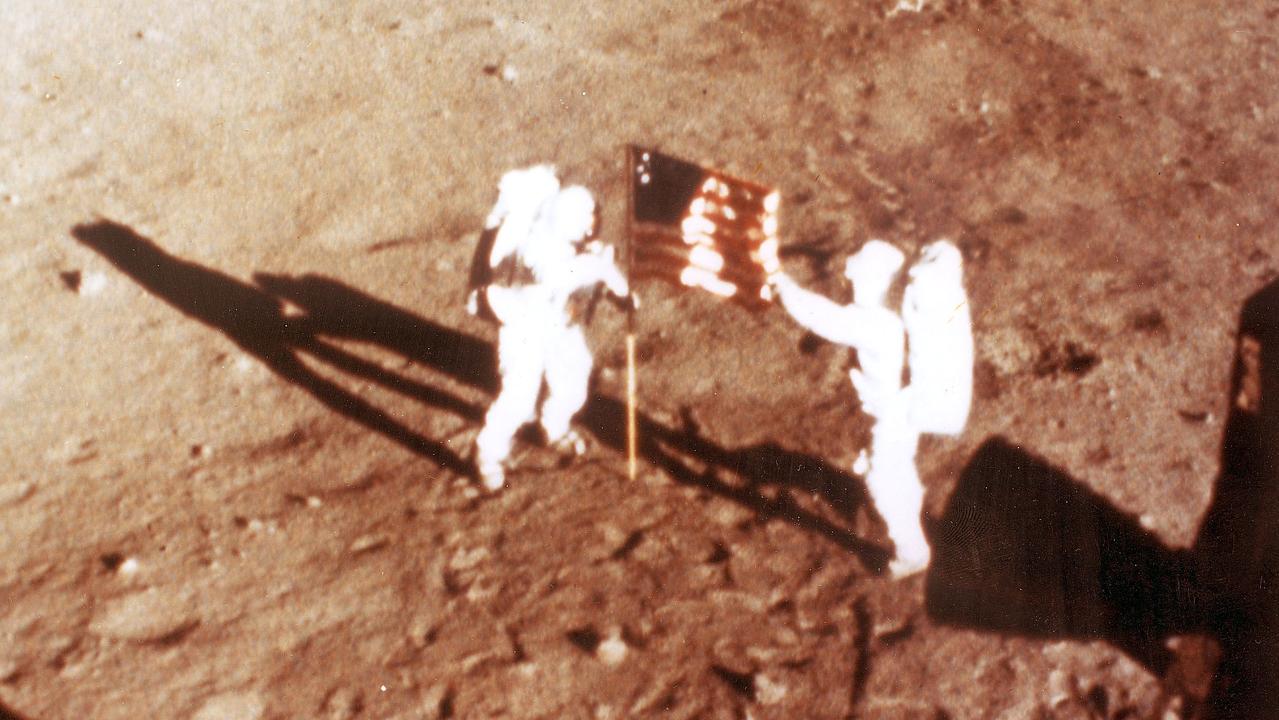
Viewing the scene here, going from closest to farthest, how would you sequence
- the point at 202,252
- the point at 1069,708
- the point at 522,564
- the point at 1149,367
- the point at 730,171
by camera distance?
the point at 1069,708 → the point at 522,564 → the point at 1149,367 → the point at 202,252 → the point at 730,171

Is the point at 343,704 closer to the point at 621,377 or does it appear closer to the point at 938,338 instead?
the point at 621,377

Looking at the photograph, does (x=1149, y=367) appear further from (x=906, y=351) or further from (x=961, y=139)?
(x=961, y=139)

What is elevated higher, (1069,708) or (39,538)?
(1069,708)

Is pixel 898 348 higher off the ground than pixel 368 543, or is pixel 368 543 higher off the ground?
pixel 898 348

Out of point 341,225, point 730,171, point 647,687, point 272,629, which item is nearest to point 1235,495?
point 647,687

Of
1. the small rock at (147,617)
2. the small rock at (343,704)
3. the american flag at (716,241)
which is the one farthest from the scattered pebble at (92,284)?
the american flag at (716,241)

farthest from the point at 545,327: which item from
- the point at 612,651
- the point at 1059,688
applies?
the point at 1059,688
